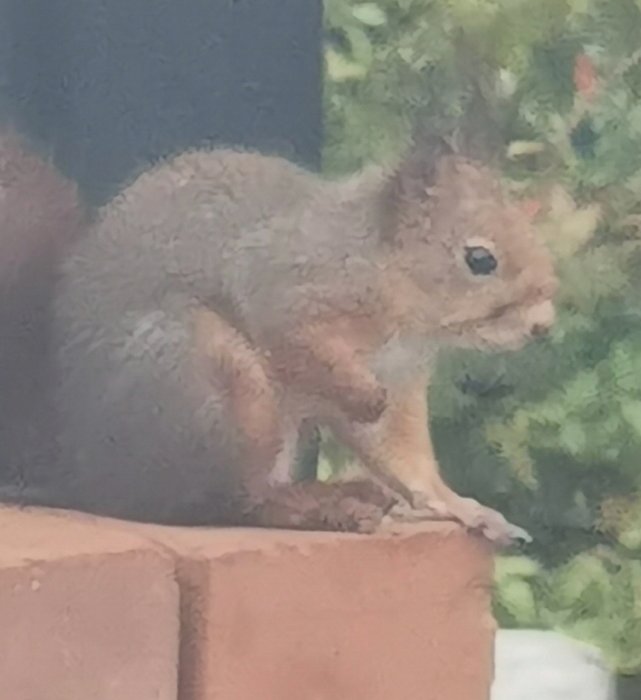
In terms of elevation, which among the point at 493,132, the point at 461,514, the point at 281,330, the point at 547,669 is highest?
the point at 493,132

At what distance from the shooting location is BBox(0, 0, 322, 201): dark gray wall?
0.89 m

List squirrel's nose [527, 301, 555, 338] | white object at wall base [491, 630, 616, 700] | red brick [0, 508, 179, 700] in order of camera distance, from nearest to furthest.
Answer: red brick [0, 508, 179, 700] < squirrel's nose [527, 301, 555, 338] < white object at wall base [491, 630, 616, 700]

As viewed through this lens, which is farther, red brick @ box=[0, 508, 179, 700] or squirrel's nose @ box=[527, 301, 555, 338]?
squirrel's nose @ box=[527, 301, 555, 338]

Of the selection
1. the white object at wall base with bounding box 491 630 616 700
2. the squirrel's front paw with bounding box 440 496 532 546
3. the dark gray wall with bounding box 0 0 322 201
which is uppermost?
the dark gray wall with bounding box 0 0 322 201

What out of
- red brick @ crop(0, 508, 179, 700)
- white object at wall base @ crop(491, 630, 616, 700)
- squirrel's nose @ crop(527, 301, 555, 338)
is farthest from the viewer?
white object at wall base @ crop(491, 630, 616, 700)

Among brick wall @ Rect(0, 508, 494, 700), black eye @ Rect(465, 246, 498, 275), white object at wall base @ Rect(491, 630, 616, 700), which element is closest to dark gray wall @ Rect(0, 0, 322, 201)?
black eye @ Rect(465, 246, 498, 275)

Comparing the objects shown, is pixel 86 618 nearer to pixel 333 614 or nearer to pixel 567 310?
pixel 333 614

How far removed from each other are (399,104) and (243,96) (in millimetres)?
99

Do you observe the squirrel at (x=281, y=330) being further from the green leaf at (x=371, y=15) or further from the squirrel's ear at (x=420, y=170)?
the green leaf at (x=371, y=15)

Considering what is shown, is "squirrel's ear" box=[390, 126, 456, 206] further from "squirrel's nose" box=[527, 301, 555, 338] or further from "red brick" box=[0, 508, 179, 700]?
"red brick" box=[0, 508, 179, 700]

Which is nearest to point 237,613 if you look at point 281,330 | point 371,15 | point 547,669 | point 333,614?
point 333,614

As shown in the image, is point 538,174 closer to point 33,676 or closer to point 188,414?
point 188,414

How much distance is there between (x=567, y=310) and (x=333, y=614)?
0.80 feet

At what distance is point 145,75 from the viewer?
2.92 feet
